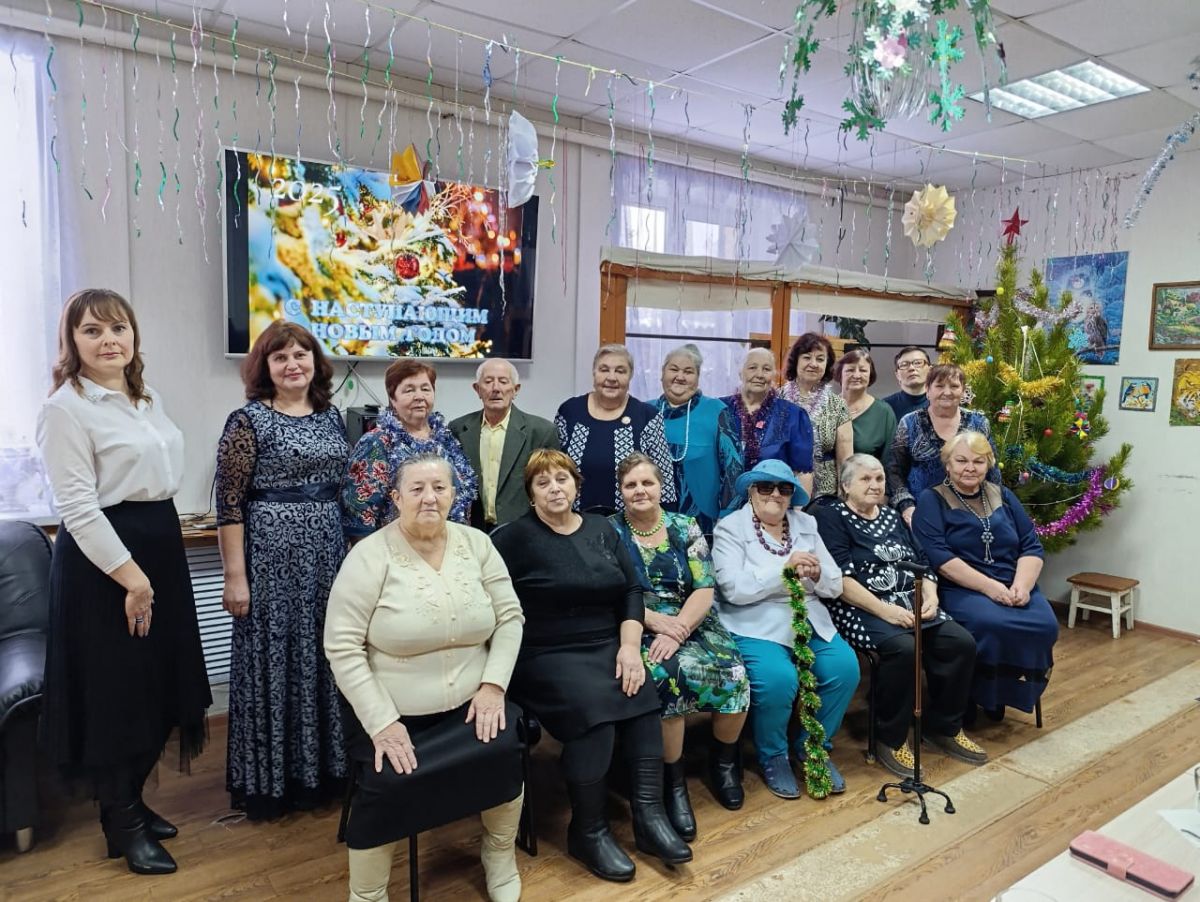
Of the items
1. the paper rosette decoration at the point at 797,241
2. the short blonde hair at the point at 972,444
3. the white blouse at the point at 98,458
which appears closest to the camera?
the white blouse at the point at 98,458

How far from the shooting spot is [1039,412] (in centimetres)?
438

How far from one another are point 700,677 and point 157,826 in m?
1.68

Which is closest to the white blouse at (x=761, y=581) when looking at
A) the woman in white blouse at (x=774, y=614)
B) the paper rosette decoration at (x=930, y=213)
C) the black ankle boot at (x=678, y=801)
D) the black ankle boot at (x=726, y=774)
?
the woman in white blouse at (x=774, y=614)

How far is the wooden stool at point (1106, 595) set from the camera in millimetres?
4566

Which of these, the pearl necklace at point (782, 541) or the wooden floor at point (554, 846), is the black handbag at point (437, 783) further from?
the pearl necklace at point (782, 541)

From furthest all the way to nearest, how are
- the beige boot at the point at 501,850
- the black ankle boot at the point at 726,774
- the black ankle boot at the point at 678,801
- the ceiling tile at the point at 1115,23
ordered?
1. the ceiling tile at the point at 1115,23
2. the black ankle boot at the point at 726,774
3. the black ankle boot at the point at 678,801
4. the beige boot at the point at 501,850

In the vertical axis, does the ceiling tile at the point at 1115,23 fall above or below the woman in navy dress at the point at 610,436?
above

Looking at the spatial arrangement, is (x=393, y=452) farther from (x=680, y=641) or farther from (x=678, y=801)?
(x=678, y=801)

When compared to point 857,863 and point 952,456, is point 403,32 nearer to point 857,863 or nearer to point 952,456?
point 952,456

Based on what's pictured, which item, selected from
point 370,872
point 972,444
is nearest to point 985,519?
point 972,444

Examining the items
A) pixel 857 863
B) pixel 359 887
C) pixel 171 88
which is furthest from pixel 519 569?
pixel 171 88

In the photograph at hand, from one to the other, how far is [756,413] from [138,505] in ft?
7.09

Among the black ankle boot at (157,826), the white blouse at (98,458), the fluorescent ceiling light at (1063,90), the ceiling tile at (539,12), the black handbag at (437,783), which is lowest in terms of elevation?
the black ankle boot at (157,826)

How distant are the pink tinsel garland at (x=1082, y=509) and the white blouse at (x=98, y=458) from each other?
4.32 metres
